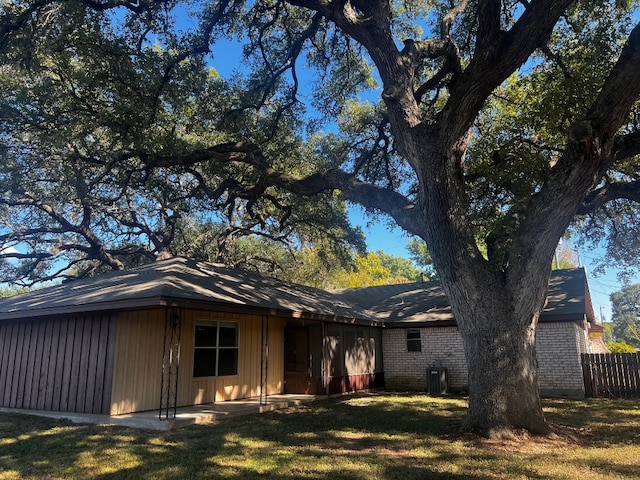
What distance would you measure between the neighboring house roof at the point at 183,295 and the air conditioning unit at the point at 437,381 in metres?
3.01

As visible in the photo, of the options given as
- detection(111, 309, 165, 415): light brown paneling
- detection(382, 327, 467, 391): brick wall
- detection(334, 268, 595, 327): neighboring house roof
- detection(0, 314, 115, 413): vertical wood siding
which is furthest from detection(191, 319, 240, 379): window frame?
detection(382, 327, 467, 391): brick wall

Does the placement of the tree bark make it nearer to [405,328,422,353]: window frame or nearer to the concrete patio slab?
the concrete patio slab

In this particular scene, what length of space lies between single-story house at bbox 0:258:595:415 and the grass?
1335 millimetres

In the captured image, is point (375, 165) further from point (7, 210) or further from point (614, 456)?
point (7, 210)

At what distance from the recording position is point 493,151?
38.2 feet

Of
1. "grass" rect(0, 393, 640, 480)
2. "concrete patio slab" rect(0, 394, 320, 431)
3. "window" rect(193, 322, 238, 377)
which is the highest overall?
"window" rect(193, 322, 238, 377)

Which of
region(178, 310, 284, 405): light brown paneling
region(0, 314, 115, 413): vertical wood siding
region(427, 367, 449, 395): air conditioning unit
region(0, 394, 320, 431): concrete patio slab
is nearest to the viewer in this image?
region(0, 394, 320, 431): concrete patio slab

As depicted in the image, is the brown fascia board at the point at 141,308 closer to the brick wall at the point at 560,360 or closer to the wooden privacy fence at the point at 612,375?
the brick wall at the point at 560,360

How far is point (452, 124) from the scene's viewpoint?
7.71 meters

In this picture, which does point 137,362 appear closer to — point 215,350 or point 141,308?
point 141,308

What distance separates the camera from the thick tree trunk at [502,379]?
6.96 metres

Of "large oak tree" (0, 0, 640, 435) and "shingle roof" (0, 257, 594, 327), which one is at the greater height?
"large oak tree" (0, 0, 640, 435)

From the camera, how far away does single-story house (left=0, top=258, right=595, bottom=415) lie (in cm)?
955

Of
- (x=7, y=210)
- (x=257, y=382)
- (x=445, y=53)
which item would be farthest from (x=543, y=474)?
(x=7, y=210)
